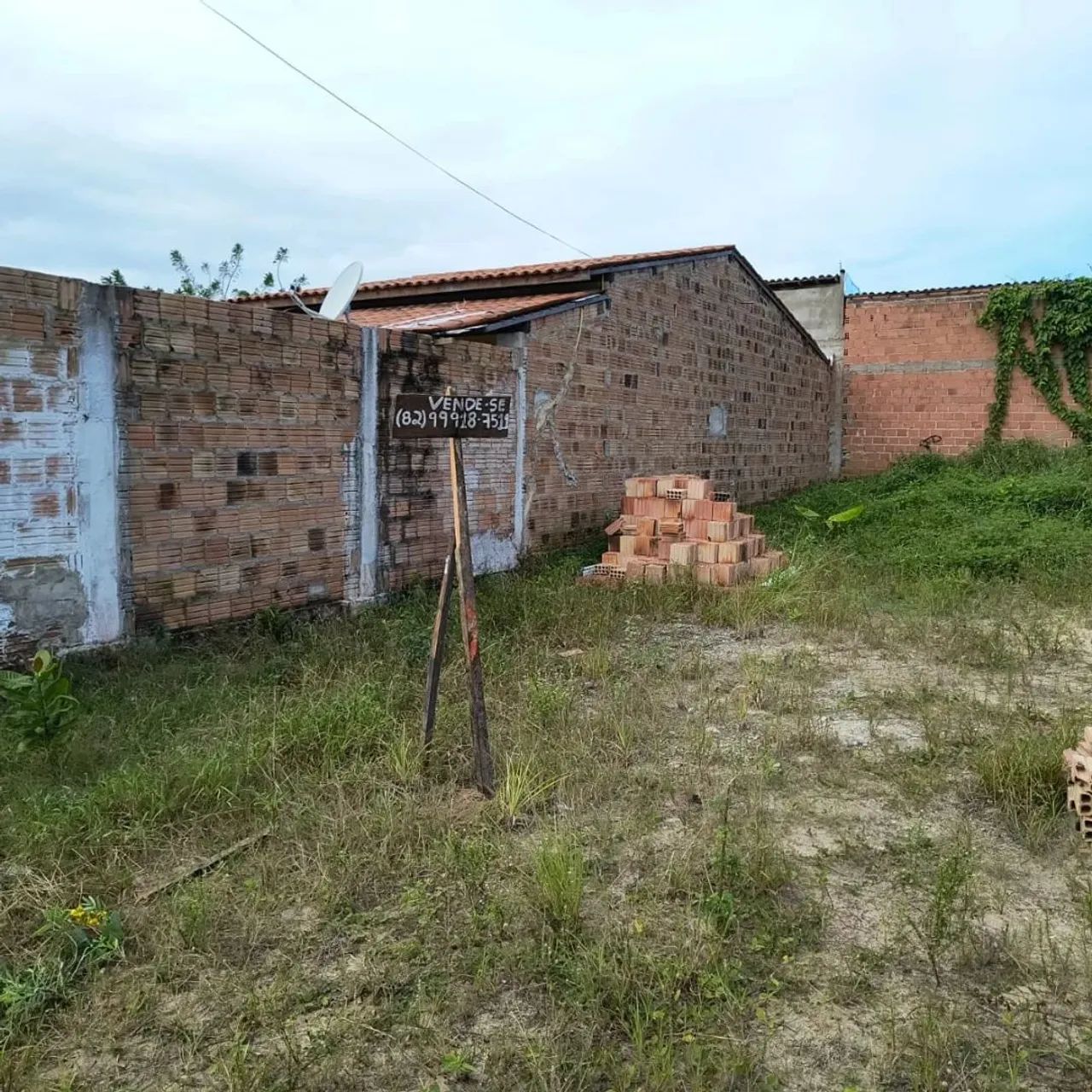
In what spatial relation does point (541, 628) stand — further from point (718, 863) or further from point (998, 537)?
point (998, 537)

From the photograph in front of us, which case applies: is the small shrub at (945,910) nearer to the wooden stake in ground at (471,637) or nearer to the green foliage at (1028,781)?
the green foliage at (1028,781)

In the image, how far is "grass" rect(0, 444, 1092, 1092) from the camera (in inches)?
94.9

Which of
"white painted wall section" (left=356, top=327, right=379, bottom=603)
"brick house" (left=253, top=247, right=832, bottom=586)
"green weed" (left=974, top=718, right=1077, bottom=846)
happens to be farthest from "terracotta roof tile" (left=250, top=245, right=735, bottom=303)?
"green weed" (left=974, top=718, right=1077, bottom=846)

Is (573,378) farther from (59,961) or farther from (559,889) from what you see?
(59,961)

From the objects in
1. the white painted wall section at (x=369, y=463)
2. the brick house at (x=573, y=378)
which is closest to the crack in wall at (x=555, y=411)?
the brick house at (x=573, y=378)

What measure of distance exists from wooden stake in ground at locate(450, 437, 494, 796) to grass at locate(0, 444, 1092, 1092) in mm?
124

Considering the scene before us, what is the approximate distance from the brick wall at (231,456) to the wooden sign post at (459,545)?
235 cm

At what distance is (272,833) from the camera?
3.50 metres

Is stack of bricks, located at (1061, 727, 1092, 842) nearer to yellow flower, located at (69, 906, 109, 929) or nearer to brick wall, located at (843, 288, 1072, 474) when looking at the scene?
yellow flower, located at (69, 906, 109, 929)

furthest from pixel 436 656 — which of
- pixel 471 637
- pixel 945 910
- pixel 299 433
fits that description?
pixel 299 433

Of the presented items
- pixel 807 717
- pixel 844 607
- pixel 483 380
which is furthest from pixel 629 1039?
pixel 483 380

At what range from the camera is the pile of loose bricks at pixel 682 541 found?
27.6ft

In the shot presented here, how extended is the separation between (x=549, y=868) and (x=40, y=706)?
2.36m

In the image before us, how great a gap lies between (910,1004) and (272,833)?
231 cm
